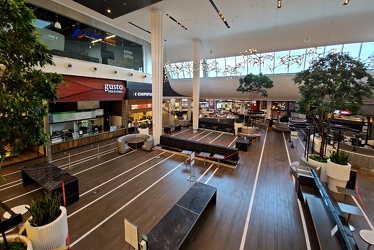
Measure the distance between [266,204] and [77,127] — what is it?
11.1 m

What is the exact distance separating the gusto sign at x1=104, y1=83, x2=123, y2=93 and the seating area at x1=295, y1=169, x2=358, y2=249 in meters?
11.4

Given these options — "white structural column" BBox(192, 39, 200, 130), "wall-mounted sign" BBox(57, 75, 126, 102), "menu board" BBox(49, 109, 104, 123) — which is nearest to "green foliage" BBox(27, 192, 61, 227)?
"wall-mounted sign" BBox(57, 75, 126, 102)

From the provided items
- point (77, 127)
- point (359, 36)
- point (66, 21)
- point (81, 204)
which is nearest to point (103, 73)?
point (66, 21)

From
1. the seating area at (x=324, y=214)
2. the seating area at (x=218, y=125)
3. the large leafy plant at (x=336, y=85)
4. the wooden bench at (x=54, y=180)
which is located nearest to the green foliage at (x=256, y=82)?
the seating area at (x=218, y=125)

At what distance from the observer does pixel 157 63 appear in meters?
9.76

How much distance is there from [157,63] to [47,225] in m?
8.66

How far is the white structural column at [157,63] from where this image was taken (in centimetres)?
938

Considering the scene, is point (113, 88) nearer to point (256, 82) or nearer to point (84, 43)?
point (84, 43)

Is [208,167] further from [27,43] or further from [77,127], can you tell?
[77,127]

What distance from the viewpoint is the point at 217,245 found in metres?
3.62

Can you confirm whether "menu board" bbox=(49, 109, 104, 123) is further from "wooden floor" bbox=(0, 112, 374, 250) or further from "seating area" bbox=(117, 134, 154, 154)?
"seating area" bbox=(117, 134, 154, 154)

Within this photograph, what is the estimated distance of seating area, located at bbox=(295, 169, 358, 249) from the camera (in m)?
3.05

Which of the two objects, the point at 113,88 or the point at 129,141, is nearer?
the point at 129,141

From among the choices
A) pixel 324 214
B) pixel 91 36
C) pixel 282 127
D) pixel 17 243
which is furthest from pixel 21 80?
pixel 282 127
